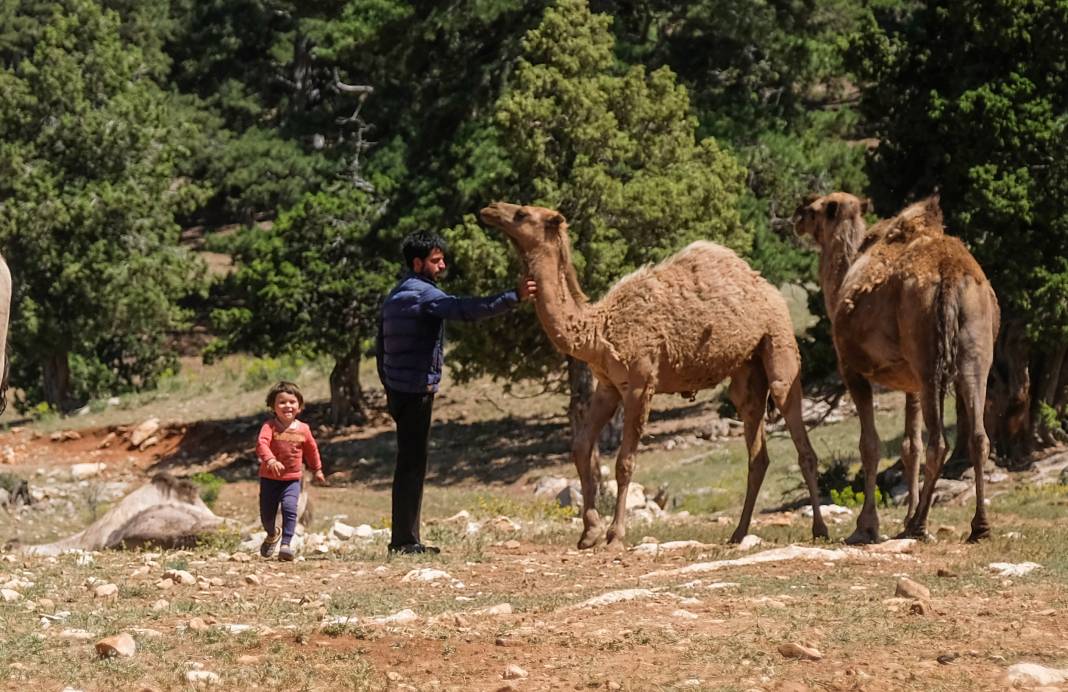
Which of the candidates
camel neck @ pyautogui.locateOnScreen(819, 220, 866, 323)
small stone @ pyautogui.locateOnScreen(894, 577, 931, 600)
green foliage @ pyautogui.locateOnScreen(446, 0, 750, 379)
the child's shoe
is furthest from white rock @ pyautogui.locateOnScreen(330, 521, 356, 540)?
green foliage @ pyautogui.locateOnScreen(446, 0, 750, 379)

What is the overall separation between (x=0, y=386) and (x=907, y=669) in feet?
20.5

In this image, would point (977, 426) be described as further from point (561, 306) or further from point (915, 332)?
point (561, 306)

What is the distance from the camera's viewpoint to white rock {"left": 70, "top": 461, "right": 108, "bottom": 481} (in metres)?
33.2

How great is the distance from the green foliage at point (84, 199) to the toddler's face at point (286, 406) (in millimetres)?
27709

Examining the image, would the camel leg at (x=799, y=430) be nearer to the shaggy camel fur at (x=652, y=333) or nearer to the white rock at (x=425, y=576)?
the shaggy camel fur at (x=652, y=333)

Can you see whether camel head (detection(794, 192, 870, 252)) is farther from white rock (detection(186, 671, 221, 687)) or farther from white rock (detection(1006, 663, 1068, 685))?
white rock (detection(186, 671, 221, 687))

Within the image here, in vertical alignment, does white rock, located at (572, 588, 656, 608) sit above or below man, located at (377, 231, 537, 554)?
below

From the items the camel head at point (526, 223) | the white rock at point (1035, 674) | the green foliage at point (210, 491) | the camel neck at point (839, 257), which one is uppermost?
the camel head at point (526, 223)

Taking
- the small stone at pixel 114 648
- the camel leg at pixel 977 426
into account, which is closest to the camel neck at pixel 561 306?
the camel leg at pixel 977 426

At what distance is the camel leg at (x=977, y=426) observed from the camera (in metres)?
13.1

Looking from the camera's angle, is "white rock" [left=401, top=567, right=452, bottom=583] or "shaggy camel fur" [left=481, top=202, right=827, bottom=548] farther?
"shaggy camel fur" [left=481, top=202, right=827, bottom=548]

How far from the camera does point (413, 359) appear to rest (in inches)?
530

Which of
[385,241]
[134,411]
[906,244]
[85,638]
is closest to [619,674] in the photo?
[85,638]

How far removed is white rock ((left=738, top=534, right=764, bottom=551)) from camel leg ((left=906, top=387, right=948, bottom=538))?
4.33 feet
